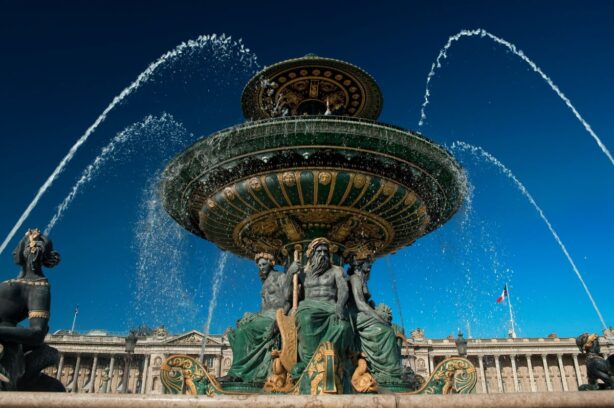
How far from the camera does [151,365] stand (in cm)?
7000

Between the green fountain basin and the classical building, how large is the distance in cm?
6184

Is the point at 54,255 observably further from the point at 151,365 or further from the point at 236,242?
the point at 151,365

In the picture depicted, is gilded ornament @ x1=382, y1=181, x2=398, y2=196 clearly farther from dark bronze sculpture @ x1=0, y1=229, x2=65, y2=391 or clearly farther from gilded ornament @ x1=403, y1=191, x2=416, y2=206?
dark bronze sculpture @ x1=0, y1=229, x2=65, y2=391

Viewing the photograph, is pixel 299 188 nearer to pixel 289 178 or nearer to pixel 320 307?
pixel 289 178

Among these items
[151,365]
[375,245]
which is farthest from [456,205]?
[151,365]

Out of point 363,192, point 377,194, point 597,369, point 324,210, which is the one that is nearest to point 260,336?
point 324,210

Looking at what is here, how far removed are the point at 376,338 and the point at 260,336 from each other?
153 centimetres

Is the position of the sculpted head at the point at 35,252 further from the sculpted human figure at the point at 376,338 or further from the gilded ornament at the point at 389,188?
the gilded ornament at the point at 389,188

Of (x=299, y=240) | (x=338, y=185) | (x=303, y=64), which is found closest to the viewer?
(x=338, y=185)

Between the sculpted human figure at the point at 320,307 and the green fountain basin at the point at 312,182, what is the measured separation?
2.97ft

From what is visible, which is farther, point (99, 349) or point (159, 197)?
point (99, 349)

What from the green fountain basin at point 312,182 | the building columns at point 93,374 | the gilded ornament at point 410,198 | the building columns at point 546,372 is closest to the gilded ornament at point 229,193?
the green fountain basin at point 312,182

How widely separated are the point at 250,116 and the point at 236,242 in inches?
107

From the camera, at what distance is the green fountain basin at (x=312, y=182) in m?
7.14
